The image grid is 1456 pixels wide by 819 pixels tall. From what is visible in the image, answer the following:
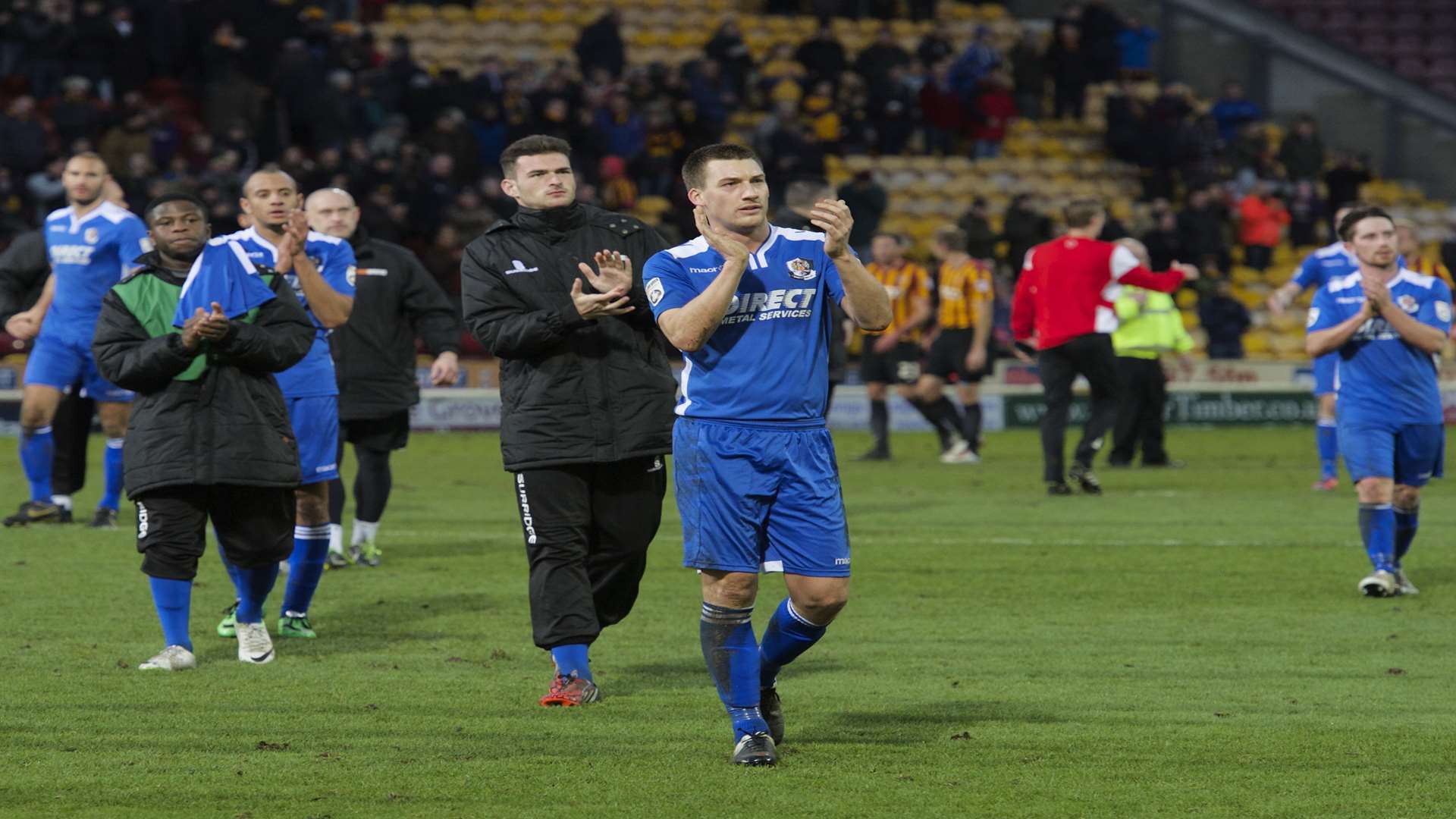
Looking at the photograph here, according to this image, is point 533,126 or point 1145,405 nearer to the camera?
point 1145,405

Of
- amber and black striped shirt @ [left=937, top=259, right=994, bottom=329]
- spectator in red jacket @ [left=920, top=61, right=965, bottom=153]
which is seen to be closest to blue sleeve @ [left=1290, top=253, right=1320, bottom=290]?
amber and black striped shirt @ [left=937, top=259, right=994, bottom=329]

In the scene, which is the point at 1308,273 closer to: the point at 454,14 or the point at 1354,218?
the point at 1354,218

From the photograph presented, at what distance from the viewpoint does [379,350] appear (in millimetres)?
10859

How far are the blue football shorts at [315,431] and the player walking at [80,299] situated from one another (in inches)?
142

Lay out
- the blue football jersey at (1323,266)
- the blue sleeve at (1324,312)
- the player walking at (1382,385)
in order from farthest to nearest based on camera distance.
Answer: the blue football jersey at (1323,266) → the blue sleeve at (1324,312) → the player walking at (1382,385)

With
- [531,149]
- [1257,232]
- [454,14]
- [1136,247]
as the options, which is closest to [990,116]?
[1257,232]

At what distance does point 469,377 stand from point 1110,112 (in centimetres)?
1226

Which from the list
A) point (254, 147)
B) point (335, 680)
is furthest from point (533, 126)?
point (335, 680)

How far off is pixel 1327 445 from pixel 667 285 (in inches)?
430

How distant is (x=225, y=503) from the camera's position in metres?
7.84

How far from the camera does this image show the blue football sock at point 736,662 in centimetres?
613

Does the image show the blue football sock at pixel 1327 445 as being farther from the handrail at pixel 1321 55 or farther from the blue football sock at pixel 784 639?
the handrail at pixel 1321 55

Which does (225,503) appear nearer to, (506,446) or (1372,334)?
(506,446)

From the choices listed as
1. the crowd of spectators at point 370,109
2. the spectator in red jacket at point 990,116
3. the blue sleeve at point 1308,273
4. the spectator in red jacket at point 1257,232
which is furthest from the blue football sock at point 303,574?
the spectator in red jacket at point 1257,232
